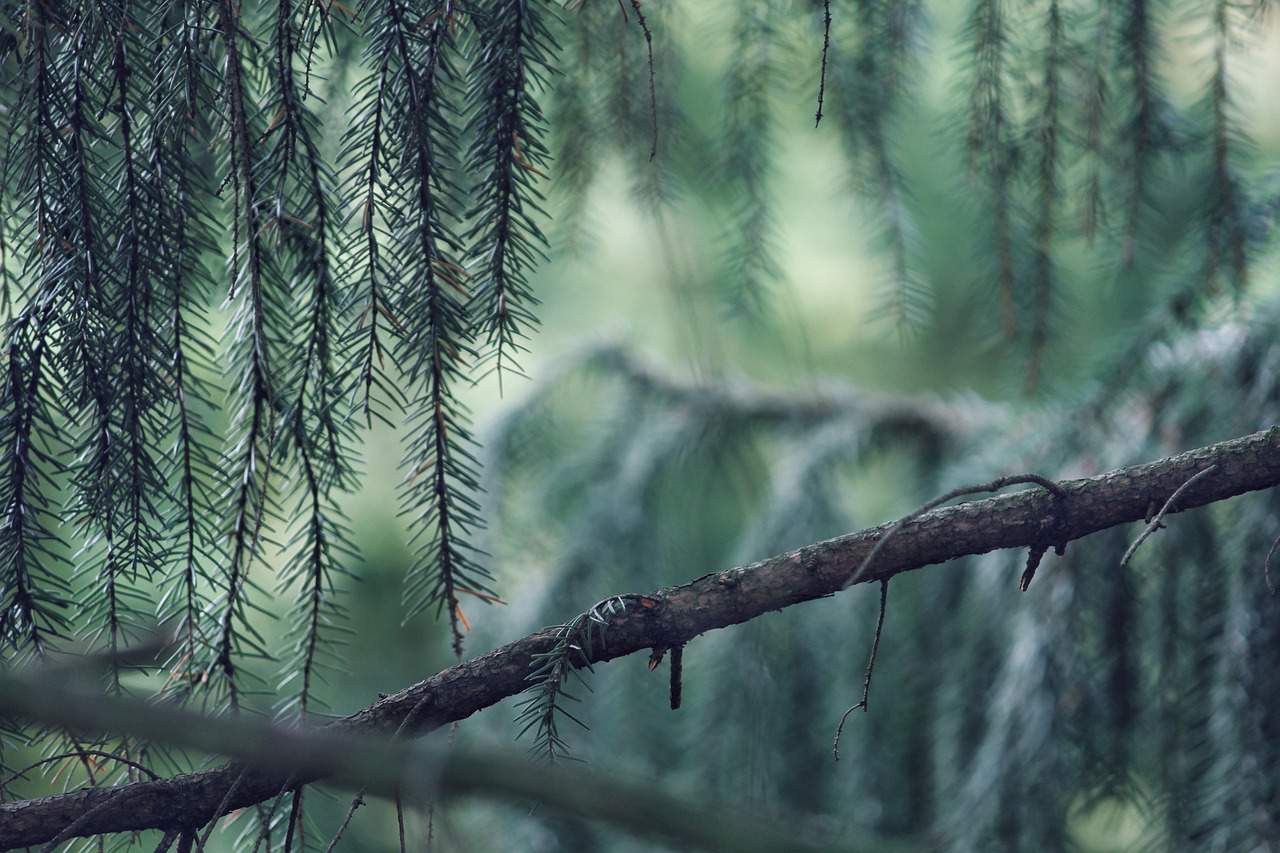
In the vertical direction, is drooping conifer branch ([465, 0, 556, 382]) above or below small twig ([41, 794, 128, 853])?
above

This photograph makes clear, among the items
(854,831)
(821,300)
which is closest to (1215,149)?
(854,831)

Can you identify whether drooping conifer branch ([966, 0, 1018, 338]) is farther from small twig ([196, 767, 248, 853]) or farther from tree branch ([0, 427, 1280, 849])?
small twig ([196, 767, 248, 853])

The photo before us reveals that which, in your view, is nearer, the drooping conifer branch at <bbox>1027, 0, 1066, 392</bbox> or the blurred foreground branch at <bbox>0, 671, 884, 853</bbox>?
the blurred foreground branch at <bbox>0, 671, 884, 853</bbox>

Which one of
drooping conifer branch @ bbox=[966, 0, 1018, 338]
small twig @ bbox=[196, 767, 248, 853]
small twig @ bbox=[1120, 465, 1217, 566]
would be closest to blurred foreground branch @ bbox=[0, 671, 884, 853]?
small twig @ bbox=[196, 767, 248, 853]

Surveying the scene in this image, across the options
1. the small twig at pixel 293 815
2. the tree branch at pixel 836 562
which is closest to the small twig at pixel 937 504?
the tree branch at pixel 836 562

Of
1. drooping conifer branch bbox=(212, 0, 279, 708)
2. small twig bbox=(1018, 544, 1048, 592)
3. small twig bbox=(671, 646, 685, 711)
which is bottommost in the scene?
small twig bbox=(671, 646, 685, 711)

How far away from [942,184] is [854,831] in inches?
101

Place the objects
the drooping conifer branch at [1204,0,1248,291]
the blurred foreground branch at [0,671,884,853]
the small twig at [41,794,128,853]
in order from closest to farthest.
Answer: the blurred foreground branch at [0,671,884,853]
the small twig at [41,794,128,853]
the drooping conifer branch at [1204,0,1248,291]

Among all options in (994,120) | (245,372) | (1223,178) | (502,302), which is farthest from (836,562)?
(1223,178)

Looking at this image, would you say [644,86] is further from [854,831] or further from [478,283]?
[854,831]

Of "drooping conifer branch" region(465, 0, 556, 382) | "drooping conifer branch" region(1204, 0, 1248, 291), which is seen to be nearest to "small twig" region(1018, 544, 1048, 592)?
"drooping conifer branch" region(465, 0, 556, 382)

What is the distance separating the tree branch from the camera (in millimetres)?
582

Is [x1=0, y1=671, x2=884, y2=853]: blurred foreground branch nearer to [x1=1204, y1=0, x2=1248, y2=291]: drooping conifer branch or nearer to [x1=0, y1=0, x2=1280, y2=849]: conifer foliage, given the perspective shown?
[x1=0, y1=0, x2=1280, y2=849]: conifer foliage

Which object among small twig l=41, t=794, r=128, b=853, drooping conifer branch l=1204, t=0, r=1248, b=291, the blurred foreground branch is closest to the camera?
the blurred foreground branch
